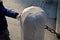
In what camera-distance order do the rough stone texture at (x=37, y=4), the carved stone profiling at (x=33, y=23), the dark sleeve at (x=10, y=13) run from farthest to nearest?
1. the rough stone texture at (x=37, y=4)
2. the dark sleeve at (x=10, y=13)
3. the carved stone profiling at (x=33, y=23)

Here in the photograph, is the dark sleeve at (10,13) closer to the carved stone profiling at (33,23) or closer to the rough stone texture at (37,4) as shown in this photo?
the carved stone profiling at (33,23)

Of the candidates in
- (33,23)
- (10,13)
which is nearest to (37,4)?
(10,13)

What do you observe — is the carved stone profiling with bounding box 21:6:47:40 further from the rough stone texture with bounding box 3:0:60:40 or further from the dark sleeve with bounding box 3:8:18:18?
the rough stone texture with bounding box 3:0:60:40

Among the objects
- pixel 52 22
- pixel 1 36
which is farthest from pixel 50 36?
pixel 1 36

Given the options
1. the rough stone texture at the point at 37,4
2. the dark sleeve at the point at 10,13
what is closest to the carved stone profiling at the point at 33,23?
the dark sleeve at the point at 10,13

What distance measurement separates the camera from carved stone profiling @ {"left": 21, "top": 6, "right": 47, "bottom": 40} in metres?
1.83

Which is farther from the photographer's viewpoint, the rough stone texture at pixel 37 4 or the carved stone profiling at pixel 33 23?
the rough stone texture at pixel 37 4

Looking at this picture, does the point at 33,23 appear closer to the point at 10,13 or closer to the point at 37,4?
the point at 10,13

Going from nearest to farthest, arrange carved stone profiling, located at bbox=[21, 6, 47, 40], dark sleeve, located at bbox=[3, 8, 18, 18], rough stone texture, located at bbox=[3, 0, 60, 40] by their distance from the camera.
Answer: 1. carved stone profiling, located at bbox=[21, 6, 47, 40]
2. dark sleeve, located at bbox=[3, 8, 18, 18]
3. rough stone texture, located at bbox=[3, 0, 60, 40]

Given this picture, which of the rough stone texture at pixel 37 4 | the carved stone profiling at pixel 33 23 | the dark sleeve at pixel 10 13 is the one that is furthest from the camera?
the rough stone texture at pixel 37 4

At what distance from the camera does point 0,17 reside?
258 centimetres

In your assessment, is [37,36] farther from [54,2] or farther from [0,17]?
[54,2]

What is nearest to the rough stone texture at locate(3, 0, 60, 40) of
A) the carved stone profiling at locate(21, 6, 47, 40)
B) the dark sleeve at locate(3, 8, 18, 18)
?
the dark sleeve at locate(3, 8, 18, 18)

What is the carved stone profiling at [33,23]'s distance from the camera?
1831mm
